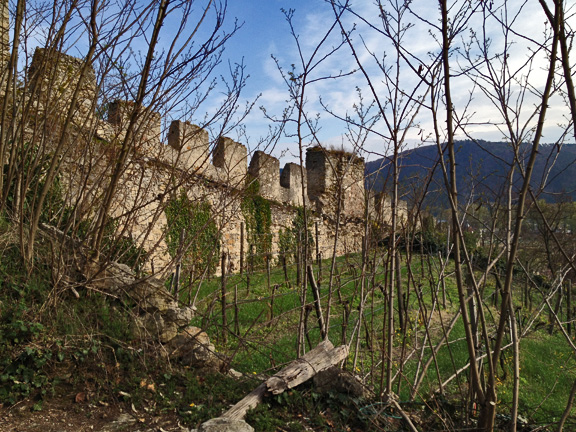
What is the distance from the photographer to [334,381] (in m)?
3.72

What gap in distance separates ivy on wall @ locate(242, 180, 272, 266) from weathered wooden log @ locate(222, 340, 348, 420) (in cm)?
765

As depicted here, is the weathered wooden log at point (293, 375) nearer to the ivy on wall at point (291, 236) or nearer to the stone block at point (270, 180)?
the stone block at point (270, 180)

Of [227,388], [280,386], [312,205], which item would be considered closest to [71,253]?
[227,388]

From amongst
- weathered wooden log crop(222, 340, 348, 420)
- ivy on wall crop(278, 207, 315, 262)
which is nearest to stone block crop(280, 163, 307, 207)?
ivy on wall crop(278, 207, 315, 262)

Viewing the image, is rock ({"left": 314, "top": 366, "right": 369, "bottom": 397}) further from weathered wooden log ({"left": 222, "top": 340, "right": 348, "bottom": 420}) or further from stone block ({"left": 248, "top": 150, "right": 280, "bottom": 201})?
stone block ({"left": 248, "top": 150, "right": 280, "bottom": 201})

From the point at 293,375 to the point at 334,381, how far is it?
357mm

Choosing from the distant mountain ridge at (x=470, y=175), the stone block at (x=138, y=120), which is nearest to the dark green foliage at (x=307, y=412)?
the distant mountain ridge at (x=470, y=175)

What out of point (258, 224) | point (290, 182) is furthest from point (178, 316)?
point (290, 182)

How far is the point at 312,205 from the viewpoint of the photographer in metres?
14.2

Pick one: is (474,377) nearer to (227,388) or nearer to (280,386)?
(280,386)

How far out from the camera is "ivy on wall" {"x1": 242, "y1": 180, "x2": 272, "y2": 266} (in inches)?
453

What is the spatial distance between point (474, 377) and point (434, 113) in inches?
40.8

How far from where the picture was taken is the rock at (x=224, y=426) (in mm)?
2922

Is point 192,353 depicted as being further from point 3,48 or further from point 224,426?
point 3,48
